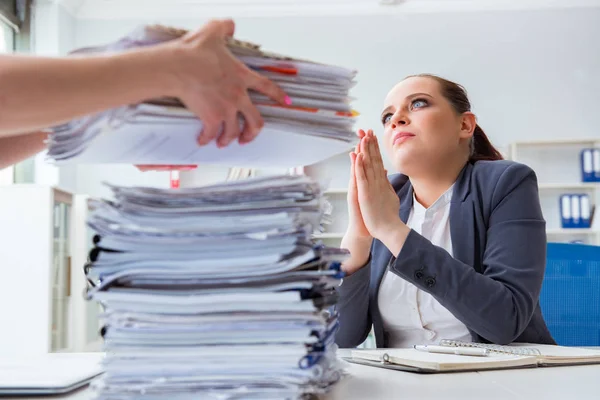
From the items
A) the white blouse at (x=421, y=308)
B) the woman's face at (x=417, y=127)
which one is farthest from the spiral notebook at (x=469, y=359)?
the woman's face at (x=417, y=127)

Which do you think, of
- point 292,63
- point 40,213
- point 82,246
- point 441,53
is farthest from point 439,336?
point 441,53

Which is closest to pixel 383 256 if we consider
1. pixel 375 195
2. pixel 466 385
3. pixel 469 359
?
pixel 375 195

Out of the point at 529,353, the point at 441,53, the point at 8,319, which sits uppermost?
the point at 441,53

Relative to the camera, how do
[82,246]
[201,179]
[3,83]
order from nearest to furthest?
[3,83] → [82,246] → [201,179]

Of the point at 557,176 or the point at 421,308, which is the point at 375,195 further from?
the point at 557,176

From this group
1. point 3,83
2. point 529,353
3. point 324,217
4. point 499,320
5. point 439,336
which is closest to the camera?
point 3,83

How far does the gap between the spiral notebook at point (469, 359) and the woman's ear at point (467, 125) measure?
751mm

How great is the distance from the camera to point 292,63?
643mm

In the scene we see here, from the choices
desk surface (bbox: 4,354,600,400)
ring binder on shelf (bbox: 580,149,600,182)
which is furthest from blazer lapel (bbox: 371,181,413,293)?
ring binder on shelf (bbox: 580,149,600,182)

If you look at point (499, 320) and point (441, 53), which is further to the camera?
point (441, 53)

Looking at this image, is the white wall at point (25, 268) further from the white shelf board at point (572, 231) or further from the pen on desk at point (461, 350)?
the white shelf board at point (572, 231)

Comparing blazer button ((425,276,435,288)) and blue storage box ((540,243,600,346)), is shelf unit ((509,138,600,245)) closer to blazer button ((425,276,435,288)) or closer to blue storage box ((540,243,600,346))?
blue storage box ((540,243,600,346))

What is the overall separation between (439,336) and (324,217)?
2.91ft

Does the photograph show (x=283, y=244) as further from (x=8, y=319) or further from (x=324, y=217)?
(x=8, y=319)
